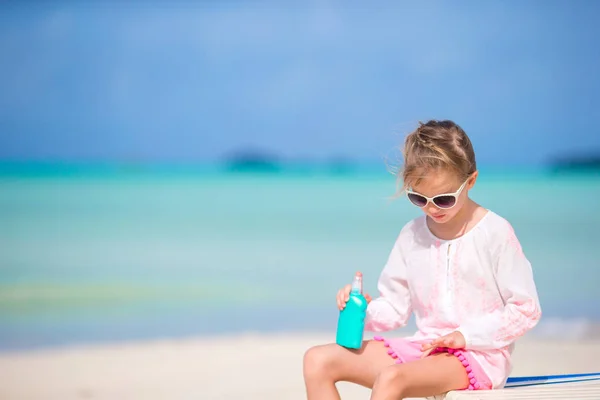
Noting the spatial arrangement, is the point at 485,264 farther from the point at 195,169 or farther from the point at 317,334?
the point at 195,169

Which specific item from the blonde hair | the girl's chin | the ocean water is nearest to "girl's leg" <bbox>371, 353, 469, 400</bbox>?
the girl's chin

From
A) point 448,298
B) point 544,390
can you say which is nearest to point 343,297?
point 448,298

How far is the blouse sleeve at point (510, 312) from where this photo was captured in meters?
2.30

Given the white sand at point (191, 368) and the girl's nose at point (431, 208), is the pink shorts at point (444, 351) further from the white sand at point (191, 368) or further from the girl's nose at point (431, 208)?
the white sand at point (191, 368)

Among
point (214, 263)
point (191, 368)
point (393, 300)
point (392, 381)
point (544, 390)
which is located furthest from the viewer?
point (214, 263)

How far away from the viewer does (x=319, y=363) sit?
2.33 meters

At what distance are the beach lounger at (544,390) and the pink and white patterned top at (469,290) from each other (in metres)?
0.09

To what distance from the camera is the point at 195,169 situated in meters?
35.1

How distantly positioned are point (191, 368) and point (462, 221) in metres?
2.14

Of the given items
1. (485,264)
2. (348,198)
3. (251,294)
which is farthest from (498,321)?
(348,198)

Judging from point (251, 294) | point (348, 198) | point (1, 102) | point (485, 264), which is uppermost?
point (1, 102)

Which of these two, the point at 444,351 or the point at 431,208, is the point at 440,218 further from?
the point at 444,351

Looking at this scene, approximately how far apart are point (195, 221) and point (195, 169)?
77.5ft

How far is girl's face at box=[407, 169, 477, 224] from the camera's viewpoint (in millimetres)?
2355
